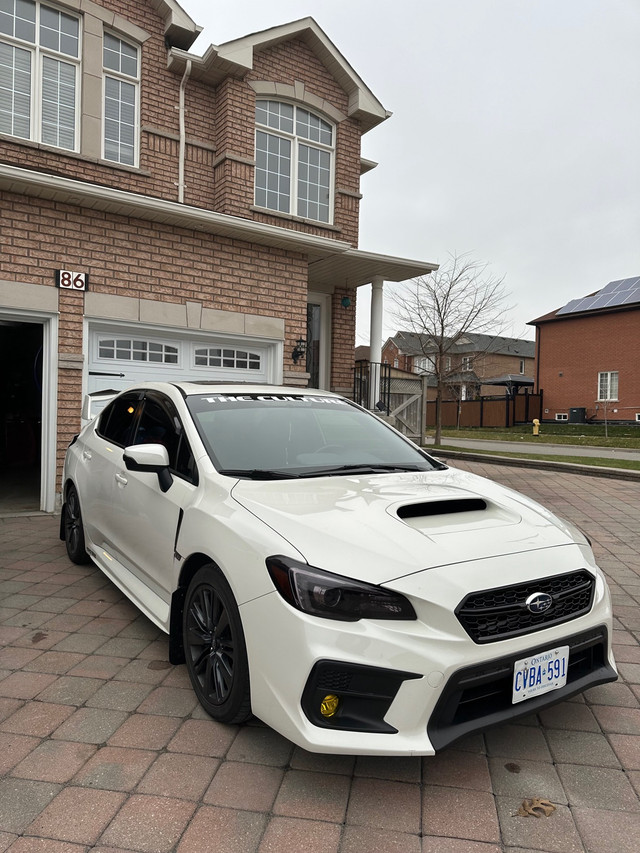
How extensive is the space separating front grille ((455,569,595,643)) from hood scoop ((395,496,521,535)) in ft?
1.04

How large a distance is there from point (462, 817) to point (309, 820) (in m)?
0.53

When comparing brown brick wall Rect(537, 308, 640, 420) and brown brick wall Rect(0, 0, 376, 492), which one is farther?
brown brick wall Rect(537, 308, 640, 420)

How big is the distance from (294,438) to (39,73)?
8.34 meters

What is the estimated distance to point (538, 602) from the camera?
7.41 feet

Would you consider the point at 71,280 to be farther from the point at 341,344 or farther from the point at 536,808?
the point at 536,808

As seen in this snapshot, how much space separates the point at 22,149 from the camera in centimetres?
839

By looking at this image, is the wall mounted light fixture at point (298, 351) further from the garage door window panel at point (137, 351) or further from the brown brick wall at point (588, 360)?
the brown brick wall at point (588, 360)

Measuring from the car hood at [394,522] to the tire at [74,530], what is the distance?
2.67 m

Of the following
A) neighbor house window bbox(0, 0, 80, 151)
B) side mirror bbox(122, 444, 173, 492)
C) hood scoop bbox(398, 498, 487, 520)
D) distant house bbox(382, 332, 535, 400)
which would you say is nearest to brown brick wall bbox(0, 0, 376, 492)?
neighbor house window bbox(0, 0, 80, 151)

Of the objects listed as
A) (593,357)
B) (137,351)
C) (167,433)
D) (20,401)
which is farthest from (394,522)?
(593,357)

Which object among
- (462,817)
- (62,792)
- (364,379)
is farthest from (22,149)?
(462,817)

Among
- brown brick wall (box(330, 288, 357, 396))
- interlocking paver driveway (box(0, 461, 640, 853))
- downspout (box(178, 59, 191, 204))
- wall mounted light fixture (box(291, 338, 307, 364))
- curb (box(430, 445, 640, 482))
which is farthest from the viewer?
brown brick wall (box(330, 288, 357, 396))

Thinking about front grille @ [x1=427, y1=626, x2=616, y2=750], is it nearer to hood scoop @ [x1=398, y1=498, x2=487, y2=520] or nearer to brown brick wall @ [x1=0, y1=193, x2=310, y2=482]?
hood scoop @ [x1=398, y1=498, x2=487, y2=520]

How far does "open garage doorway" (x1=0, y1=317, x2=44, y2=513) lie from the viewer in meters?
12.5
